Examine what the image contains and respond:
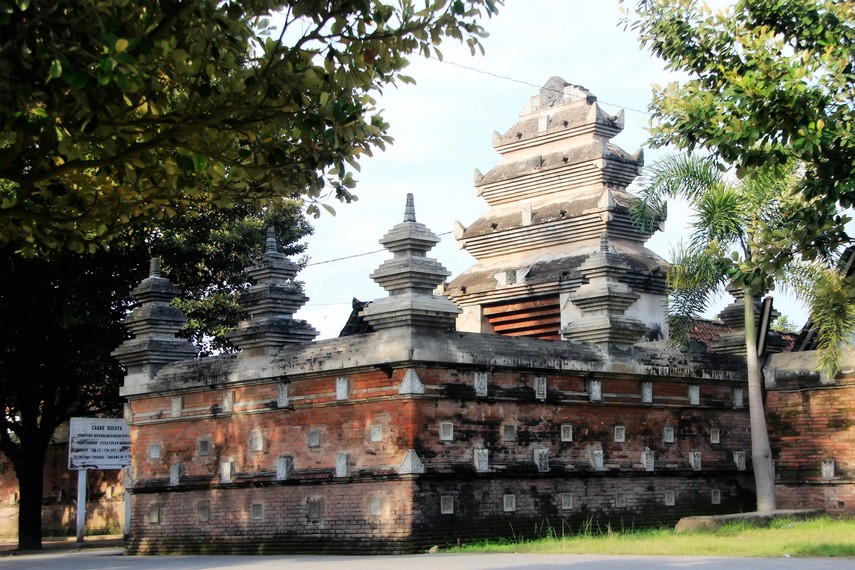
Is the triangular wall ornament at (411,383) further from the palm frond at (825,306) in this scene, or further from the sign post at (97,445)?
the sign post at (97,445)

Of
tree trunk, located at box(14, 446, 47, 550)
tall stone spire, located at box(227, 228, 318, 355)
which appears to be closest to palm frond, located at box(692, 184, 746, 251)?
tall stone spire, located at box(227, 228, 318, 355)

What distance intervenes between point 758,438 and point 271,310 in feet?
29.2

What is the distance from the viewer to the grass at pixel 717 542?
627 inches

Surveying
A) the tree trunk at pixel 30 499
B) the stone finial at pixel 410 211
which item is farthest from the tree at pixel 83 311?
the stone finial at pixel 410 211

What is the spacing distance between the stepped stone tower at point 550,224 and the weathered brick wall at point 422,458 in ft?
14.1

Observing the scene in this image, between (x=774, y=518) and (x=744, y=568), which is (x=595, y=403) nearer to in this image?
(x=774, y=518)

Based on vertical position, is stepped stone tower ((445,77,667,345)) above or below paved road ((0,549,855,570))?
above

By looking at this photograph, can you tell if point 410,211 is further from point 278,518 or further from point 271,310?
point 278,518

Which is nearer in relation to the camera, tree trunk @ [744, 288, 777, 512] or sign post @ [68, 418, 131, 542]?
tree trunk @ [744, 288, 777, 512]

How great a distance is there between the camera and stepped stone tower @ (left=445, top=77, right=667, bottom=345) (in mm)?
26656

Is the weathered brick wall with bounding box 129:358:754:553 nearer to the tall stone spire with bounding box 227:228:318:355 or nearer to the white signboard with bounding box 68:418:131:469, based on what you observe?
the tall stone spire with bounding box 227:228:318:355

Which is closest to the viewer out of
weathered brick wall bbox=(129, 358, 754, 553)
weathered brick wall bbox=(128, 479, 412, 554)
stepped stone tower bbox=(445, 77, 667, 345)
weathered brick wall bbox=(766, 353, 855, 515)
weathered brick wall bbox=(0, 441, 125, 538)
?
weathered brick wall bbox=(128, 479, 412, 554)

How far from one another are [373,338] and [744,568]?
24.7ft

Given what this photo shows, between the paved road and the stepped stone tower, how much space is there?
9.42m
